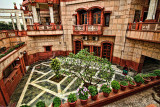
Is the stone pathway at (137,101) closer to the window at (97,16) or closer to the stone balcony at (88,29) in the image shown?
the stone balcony at (88,29)

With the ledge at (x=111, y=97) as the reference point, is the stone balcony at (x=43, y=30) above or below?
above

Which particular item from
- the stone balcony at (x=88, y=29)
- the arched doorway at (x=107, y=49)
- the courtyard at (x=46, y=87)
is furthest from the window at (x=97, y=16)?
the courtyard at (x=46, y=87)

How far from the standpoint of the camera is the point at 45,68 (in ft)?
38.6

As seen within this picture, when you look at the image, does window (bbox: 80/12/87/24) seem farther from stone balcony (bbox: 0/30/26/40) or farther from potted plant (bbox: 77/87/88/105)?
potted plant (bbox: 77/87/88/105)

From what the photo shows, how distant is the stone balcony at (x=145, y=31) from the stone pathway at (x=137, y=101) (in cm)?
449

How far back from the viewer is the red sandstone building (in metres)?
8.22

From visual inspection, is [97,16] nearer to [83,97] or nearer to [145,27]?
[145,27]

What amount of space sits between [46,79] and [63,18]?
9.40 m

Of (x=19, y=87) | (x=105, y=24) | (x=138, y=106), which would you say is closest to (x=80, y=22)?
(x=105, y=24)

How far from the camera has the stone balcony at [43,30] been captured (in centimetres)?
1239

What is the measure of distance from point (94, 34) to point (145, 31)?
5578 millimetres

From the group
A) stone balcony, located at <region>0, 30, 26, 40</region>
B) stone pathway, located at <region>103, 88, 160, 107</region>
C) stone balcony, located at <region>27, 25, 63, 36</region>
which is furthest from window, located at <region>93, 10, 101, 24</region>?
stone balcony, located at <region>0, 30, 26, 40</region>

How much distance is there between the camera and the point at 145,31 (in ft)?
25.7

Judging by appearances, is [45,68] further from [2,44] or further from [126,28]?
[126,28]
